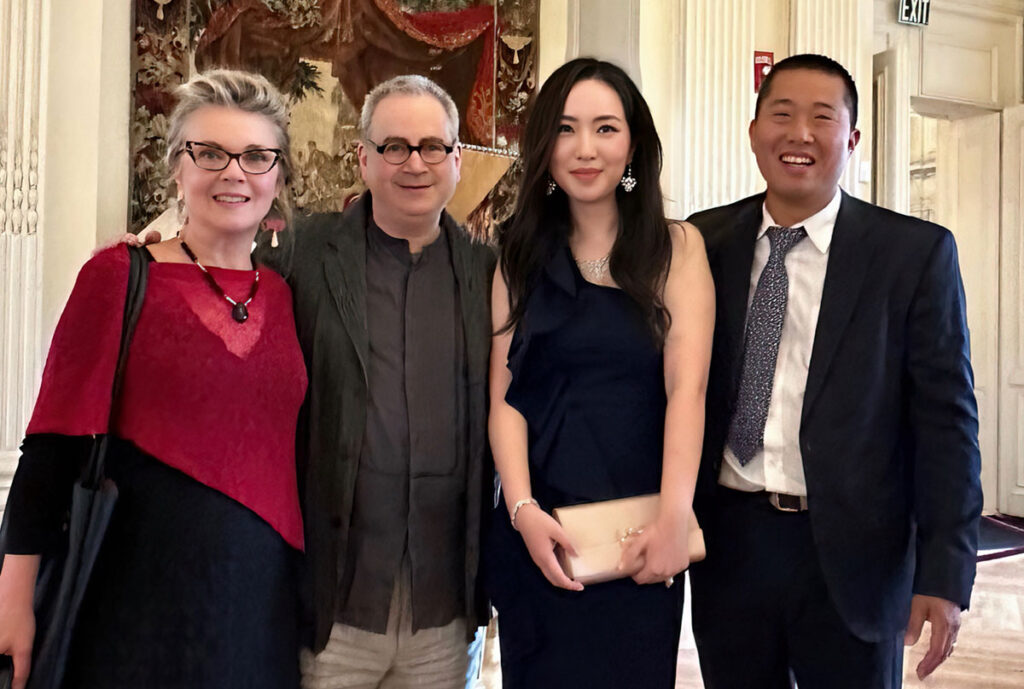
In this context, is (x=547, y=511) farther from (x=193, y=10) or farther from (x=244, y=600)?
(x=193, y=10)

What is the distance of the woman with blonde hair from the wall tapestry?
10.4 ft

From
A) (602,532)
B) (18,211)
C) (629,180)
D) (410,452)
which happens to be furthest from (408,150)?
(18,211)

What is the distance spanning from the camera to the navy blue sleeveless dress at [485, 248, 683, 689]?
65.8 inches

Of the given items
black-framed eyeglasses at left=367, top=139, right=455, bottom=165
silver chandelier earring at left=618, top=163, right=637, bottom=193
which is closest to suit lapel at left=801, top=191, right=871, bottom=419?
silver chandelier earring at left=618, top=163, right=637, bottom=193

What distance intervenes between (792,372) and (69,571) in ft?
4.49

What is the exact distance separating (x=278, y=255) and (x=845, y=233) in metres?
1.15

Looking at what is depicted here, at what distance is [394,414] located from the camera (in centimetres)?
176

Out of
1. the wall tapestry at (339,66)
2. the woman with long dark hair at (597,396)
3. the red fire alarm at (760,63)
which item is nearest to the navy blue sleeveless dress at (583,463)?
the woman with long dark hair at (597,396)

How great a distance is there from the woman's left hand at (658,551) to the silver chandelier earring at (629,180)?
636 mm

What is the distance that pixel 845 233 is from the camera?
74.4 inches

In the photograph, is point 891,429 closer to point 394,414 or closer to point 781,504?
point 781,504

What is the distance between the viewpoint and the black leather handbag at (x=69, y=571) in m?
1.42

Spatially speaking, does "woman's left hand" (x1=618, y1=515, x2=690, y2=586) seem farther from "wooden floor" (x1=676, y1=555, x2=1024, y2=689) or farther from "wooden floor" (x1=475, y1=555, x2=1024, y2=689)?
"wooden floor" (x1=676, y1=555, x2=1024, y2=689)

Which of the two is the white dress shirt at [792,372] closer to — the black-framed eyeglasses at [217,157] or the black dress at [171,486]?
the black dress at [171,486]
